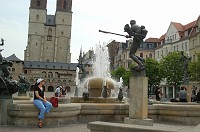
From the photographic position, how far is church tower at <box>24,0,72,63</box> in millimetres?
143375

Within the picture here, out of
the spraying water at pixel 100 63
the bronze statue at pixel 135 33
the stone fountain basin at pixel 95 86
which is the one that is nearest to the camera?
the bronze statue at pixel 135 33

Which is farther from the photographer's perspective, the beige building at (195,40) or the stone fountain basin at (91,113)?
the beige building at (195,40)

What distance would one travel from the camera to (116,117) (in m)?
11.6

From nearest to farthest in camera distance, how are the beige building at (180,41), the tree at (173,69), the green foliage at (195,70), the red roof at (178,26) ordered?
the green foliage at (195,70), the tree at (173,69), the beige building at (180,41), the red roof at (178,26)

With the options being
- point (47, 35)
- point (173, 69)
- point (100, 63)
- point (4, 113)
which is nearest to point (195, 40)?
point (173, 69)

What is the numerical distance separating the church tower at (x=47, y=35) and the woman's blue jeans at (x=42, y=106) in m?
135

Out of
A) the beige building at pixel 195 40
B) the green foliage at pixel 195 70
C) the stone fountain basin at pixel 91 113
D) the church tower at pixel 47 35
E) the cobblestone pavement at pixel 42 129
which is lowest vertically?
the cobblestone pavement at pixel 42 129

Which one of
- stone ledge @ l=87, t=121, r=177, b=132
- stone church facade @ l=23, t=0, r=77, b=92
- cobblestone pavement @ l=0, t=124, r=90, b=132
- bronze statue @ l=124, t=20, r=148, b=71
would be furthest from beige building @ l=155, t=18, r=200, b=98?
stone church facade @ l=23, t=0, r=77, b=92

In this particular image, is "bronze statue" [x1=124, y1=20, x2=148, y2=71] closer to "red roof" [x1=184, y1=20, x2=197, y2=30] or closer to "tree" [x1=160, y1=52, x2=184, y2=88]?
"tree" [x1=160, y1=52, x2=184, y2=88]

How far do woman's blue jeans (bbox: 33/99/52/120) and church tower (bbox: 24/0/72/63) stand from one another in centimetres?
13535

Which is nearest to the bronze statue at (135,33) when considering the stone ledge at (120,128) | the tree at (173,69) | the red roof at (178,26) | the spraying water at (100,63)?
the stone ledge at (120,128)

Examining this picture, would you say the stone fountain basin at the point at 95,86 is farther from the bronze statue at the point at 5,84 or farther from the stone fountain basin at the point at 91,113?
the bronze statue at the point at 5,84

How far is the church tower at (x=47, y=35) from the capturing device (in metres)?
143

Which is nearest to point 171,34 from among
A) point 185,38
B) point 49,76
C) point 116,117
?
point 185,38
